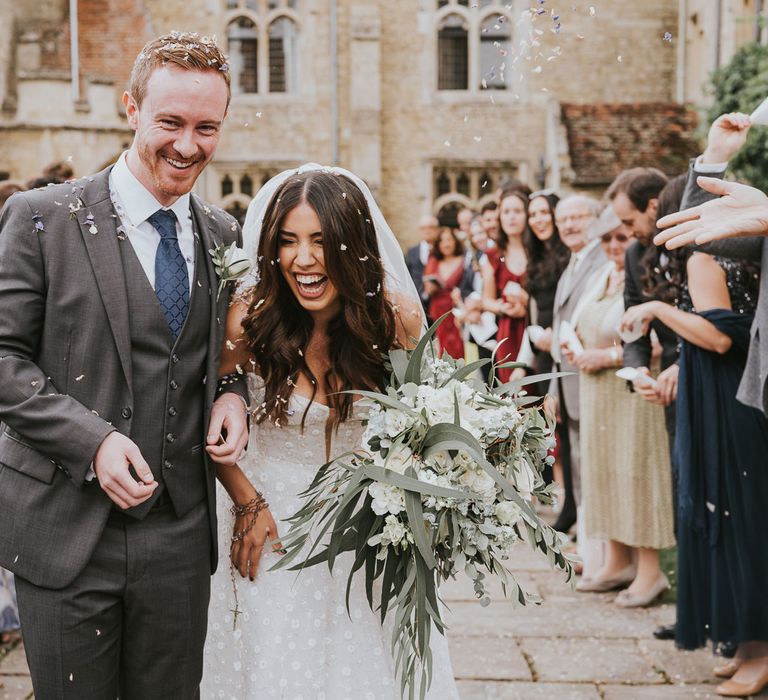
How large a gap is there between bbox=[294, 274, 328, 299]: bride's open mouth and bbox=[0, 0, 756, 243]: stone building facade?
17244mm

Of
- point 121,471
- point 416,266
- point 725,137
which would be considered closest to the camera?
point 121,471

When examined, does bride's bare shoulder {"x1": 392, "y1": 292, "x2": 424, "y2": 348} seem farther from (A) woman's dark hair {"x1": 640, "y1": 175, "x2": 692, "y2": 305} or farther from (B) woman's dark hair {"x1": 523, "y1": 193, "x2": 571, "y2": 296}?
(B) woman's dark hair {"x1": 523, "y1": 193, "x2": 571, "y2": 296}

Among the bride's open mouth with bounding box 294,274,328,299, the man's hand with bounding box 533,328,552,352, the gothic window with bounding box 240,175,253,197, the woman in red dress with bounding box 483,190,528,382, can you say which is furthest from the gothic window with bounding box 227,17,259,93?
the bride's open mouth with bounding box 294,274,328,299

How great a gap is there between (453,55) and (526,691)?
18809 mm

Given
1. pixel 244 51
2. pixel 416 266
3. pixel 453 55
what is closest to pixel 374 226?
pixel 416 266

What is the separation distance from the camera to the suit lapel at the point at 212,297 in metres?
2.53

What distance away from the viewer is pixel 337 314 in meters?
2.98

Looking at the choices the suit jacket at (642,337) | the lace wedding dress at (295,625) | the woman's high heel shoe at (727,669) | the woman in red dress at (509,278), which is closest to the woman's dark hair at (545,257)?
the woman in red dress at (509,278)

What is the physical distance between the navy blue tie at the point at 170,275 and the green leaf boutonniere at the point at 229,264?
95 millimetres

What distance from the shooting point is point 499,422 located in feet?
8.33

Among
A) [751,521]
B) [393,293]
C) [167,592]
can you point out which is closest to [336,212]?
[393,293]

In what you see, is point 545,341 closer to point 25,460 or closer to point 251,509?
point 251,509

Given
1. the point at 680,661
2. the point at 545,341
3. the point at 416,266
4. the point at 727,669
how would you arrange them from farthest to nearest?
the point at 416,266
the point at 545,341
the point at 680,661
the point at 727,669

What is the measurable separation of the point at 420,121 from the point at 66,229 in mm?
19406
